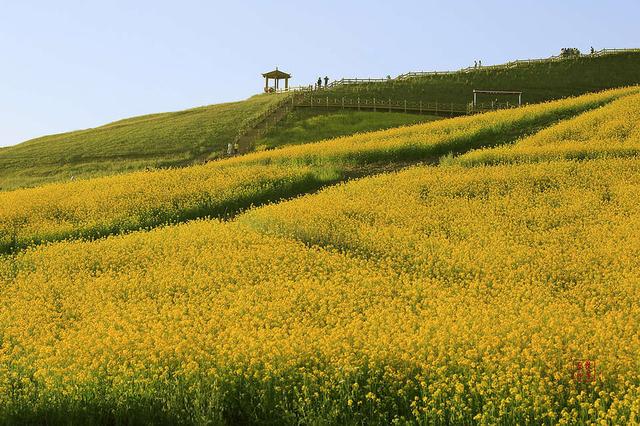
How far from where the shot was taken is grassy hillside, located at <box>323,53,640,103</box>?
6681cm

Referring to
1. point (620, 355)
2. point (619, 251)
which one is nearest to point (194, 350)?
point (620, 355)

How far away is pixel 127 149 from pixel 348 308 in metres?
45.8

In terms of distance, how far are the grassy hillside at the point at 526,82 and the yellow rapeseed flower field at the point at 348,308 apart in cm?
4116

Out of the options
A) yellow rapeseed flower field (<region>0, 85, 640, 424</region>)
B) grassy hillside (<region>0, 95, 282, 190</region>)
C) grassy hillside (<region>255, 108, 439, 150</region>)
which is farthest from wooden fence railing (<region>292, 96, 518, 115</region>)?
yellow rapeseed flower field (<region>0, 85, 640, 424</region>)

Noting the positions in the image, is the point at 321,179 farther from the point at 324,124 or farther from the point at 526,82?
the point at 526,82

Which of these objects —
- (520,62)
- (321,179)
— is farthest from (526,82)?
(321,179)

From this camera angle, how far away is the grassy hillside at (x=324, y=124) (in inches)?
2066

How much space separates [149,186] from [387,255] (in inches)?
499

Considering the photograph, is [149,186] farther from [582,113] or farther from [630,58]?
[630,58]

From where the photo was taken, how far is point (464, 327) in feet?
38.8

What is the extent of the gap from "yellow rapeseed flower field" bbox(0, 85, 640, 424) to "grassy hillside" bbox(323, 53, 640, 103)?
135 feet

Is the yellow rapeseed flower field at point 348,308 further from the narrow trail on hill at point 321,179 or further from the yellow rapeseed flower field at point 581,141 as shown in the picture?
the yellow rapeseed flower field at point 581,141

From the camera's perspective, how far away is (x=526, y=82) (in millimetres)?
71500

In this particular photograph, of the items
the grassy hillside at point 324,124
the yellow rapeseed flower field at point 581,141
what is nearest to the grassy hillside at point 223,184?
the yellow rapeseed flower field at point 581,141
